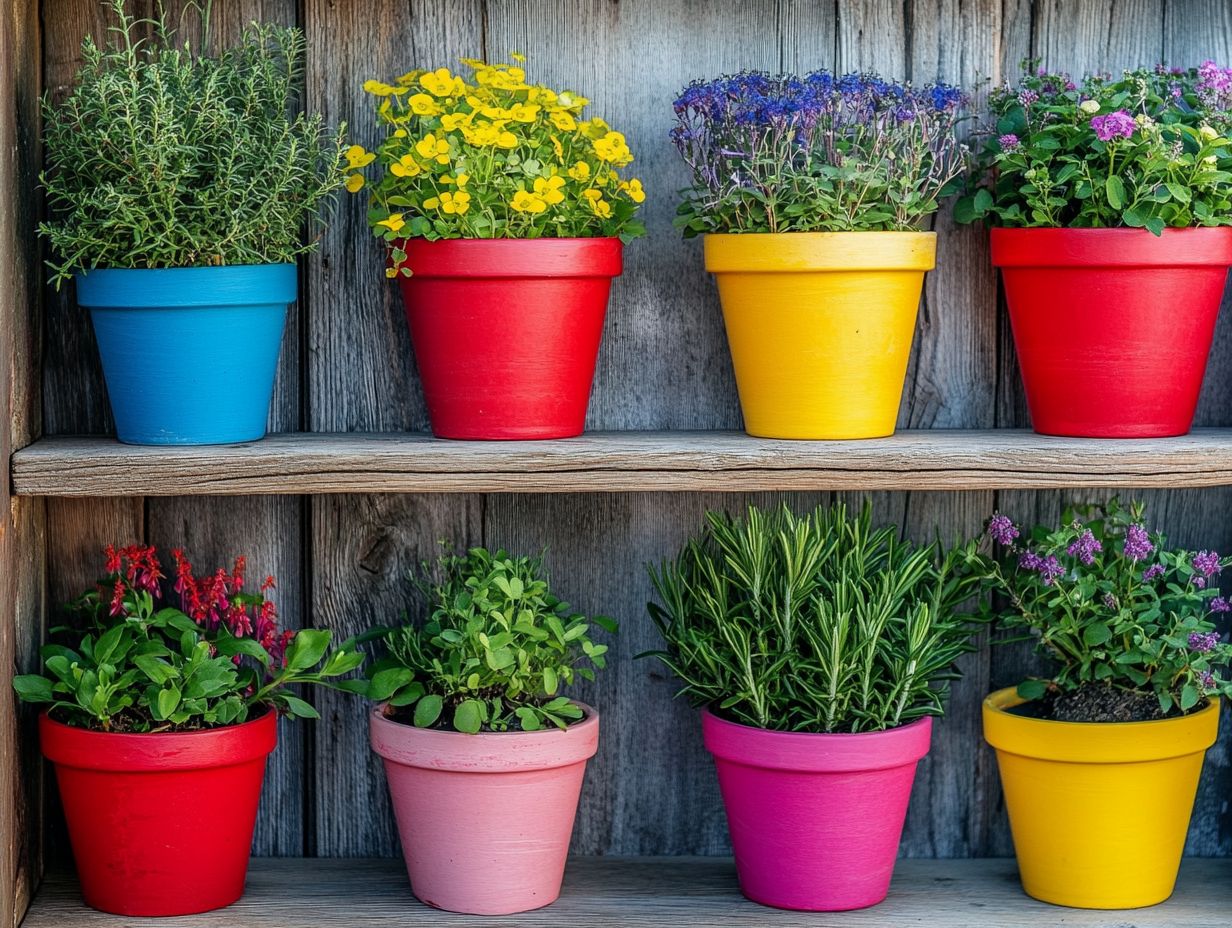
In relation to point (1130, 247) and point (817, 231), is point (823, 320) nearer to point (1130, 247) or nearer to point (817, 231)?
point (817, 231)

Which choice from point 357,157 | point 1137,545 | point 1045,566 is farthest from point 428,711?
point 1137,545

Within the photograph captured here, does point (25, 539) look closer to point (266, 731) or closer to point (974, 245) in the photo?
point (266, 731)

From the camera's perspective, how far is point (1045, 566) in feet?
5.71

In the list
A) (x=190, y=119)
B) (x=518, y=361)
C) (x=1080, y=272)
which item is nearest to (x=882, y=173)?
(x=1080, y=272)

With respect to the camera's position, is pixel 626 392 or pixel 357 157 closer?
pixel 357 157

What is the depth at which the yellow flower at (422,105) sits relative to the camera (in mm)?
1661

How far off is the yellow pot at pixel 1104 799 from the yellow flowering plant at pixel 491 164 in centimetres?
83

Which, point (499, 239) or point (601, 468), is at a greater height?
point (499, 239)

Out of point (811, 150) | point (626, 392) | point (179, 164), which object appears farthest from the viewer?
point (626, 392)

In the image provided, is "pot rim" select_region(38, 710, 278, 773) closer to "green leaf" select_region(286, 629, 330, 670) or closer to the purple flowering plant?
"green leaf" select_region(286, 629, 330, 670)

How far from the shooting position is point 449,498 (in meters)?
1.94

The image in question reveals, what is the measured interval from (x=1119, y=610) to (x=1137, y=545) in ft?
0.27

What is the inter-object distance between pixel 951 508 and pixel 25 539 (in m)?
1.22

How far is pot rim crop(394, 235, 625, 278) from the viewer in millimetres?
1662
